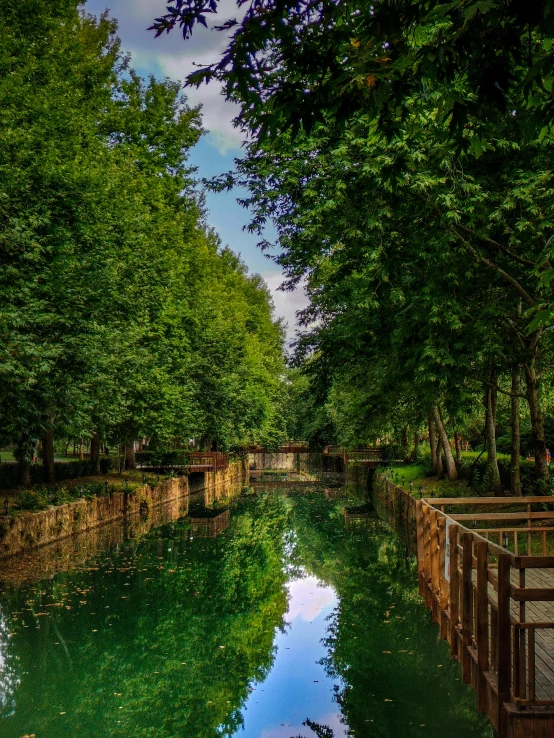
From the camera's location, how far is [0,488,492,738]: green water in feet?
31.2

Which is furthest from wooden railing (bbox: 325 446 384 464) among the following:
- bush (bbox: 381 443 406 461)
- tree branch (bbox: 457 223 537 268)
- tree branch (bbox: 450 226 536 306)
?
tree branch (bbox: 457 223 537 268)

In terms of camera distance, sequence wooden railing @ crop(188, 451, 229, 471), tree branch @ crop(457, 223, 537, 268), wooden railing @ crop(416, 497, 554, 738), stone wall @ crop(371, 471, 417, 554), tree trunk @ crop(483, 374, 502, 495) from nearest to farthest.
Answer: wooden railing @ crop(416, 497, 554, 738)
tree branch @ crop(457, 223, 537, 268)
tree trunk @ crop(483, 374, 502, 495)
stone wall @ crop(371, 471, 417, 554)
wooden railing @ crop(188, 451, 229, 471)

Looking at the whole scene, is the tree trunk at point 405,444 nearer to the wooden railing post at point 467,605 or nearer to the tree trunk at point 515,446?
the tree trunk at point 515,446

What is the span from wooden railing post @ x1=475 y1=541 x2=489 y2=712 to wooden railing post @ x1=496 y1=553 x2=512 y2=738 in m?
0.74

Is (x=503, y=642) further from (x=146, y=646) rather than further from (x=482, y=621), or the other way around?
(x=146, y=646)

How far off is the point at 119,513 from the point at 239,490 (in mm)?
20711

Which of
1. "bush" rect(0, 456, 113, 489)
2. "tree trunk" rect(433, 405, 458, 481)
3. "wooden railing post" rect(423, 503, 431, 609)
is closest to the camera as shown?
"wooden railing post" rect(423, 503, 431, 609)

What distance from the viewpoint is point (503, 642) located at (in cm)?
613

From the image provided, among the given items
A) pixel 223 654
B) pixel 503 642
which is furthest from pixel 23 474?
pixel 503 642

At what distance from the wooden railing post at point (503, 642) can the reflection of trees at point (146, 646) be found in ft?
14.9

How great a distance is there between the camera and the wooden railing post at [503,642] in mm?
6070

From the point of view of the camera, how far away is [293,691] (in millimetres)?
10969

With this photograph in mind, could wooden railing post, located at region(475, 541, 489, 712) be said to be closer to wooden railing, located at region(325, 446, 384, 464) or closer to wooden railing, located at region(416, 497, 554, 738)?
wooden railing, located at region(416, 497, 554, 738)

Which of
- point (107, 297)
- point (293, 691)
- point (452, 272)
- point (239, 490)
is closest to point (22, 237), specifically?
point (107, 297)
